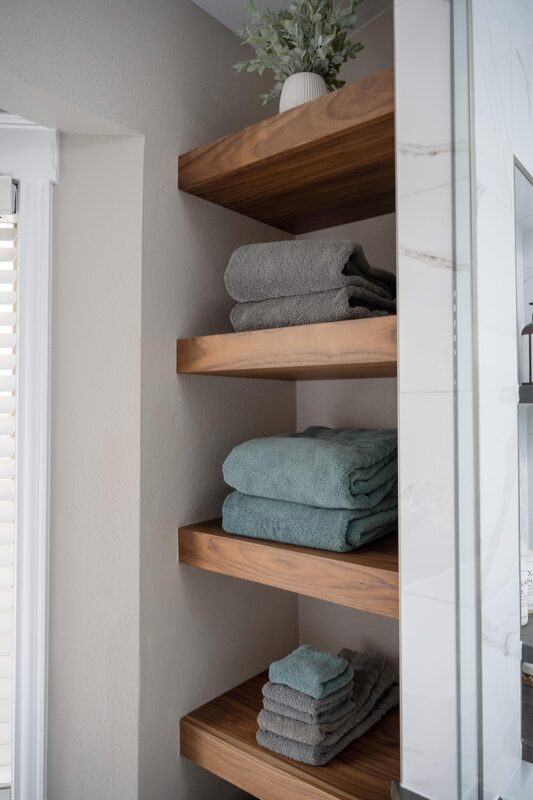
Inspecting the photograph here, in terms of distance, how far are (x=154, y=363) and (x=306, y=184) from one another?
1.55ft

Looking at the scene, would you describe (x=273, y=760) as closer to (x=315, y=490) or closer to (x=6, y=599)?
(x=315, y=490)

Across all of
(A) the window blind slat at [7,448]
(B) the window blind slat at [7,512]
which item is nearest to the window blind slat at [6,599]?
(B) the window blind slat at [7,512]

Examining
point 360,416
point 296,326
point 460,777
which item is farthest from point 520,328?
point 360,416

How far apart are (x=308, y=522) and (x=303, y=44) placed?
869 mm

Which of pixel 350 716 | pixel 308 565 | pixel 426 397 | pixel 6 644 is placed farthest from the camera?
pixel 6 644

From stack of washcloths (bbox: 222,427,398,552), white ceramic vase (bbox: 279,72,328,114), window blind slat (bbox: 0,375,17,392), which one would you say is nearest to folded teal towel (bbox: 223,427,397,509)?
stack of washcloths (bbox: 222,427,398,552)

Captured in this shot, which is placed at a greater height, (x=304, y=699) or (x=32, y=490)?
(x=32, y=490)

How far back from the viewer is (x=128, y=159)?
3.55ft

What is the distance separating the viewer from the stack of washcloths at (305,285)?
923 millimetres

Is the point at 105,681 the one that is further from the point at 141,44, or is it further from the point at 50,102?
the point at 141,44

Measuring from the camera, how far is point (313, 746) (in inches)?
37.3

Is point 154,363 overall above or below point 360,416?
above

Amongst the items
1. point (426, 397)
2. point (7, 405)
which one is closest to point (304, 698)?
point (426, 397)

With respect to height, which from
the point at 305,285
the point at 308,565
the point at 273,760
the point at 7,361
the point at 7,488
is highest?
the point at 305,285
